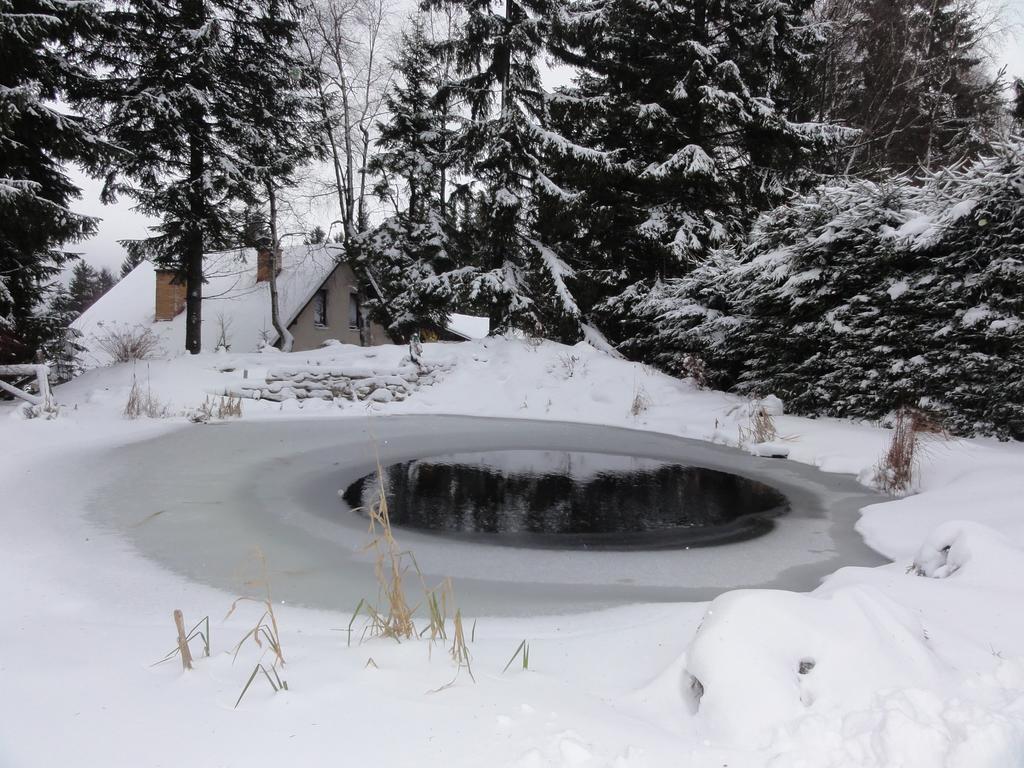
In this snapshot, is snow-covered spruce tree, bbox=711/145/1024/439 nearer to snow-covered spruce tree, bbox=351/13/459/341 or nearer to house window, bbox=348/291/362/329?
snow-covered spruce tree, bbox=351/13/459/341

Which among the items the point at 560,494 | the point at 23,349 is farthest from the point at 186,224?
the point at 560,494

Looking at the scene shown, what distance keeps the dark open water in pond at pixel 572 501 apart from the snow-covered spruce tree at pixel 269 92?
1015 centimetres

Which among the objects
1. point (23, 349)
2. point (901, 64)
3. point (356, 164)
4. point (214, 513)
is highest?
point (901, 64)

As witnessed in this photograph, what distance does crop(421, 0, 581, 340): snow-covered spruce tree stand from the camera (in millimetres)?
12945

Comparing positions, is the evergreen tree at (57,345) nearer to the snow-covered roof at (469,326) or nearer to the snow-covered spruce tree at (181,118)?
the snow-covered spruce tree at (181,118)

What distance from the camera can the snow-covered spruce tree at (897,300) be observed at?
6293mm

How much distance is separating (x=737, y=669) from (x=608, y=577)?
1.60 m

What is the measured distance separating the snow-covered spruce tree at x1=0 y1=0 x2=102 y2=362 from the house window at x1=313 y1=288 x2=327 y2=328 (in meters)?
12.8

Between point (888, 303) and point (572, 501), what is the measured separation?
16.8 ft

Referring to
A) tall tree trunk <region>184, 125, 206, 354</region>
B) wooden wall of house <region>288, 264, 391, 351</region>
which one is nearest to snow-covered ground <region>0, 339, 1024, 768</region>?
tall tree trunk <region>184, 125, 206, 354</region>

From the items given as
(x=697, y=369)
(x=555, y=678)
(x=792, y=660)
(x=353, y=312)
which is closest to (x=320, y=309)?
(x=353, y=312)

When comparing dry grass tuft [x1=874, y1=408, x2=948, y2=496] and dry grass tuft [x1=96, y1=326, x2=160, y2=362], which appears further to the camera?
dry grass tuft [x1=96, y1=326, x2=160, y2=362]

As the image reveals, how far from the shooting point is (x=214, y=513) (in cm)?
442

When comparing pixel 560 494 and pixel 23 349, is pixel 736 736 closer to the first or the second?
pixel 560 494
